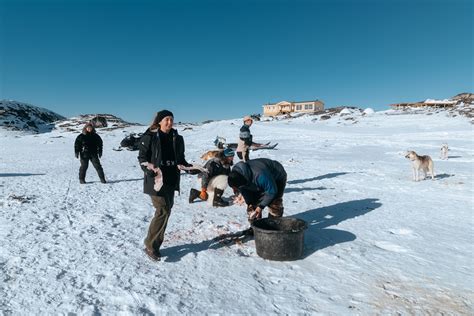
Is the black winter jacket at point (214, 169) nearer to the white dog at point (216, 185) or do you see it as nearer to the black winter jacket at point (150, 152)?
the white dog at point (216, 185)

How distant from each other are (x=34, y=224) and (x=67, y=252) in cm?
173

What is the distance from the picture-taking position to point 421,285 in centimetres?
436

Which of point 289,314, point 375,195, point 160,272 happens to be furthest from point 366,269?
point 375,195

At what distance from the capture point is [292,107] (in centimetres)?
8238

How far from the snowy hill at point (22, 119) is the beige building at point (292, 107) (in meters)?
46.6

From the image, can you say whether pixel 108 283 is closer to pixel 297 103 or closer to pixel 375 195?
pixel 375 195

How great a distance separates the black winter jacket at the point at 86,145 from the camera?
10422 millimetres

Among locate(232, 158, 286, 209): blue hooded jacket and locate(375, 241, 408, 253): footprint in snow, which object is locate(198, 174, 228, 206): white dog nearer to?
locate(232, 158, 286, 209): blue hooded jacket

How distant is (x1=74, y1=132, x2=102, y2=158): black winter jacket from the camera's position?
10422 millimetres

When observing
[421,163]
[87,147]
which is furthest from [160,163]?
[421,163]

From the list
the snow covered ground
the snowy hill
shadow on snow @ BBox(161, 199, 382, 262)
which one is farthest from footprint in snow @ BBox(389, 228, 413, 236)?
the snowy hill

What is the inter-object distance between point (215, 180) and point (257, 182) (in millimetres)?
2962

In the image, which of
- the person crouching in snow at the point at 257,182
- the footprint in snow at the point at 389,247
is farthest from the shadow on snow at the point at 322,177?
the person crouching in snow at the point at 257,182

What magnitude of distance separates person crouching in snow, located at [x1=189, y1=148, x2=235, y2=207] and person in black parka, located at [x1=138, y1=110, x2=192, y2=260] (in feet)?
9.95
